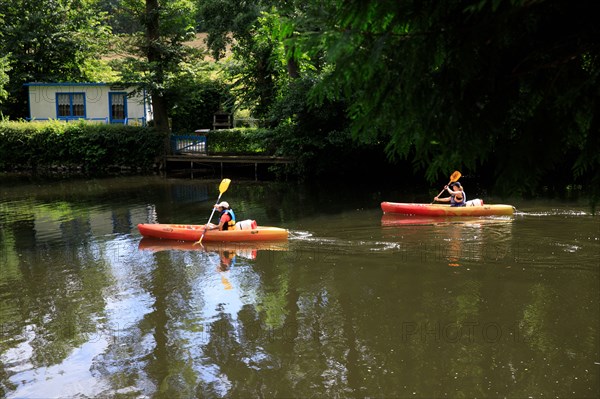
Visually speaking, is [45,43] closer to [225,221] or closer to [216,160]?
[216,160]

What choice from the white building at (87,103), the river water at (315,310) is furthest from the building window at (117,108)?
the river water at (315,310)

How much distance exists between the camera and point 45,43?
35.7 meters

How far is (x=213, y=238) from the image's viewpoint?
15.0 m

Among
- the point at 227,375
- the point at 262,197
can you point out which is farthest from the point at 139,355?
the point at 262,197

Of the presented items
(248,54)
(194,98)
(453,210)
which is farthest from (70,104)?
(453,210)

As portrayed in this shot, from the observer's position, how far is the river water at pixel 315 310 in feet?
25.6

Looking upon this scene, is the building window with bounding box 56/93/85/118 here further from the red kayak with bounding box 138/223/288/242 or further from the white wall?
the red kayak with bounding box 138/223/288/242

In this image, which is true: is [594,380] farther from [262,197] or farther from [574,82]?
[262,197]

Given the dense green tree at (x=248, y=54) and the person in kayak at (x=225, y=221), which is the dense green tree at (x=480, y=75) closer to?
the person in kayak at (x=225, y=221)

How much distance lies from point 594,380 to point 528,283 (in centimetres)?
376

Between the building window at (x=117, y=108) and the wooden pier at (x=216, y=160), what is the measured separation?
5.90 meters

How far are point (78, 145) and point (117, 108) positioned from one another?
4.71 m

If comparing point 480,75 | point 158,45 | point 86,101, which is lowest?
point 480,75

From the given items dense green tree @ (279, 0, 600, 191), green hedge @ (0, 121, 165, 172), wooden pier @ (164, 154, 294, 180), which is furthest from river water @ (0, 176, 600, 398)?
green hedge @ (0, 121, 165, 172)
